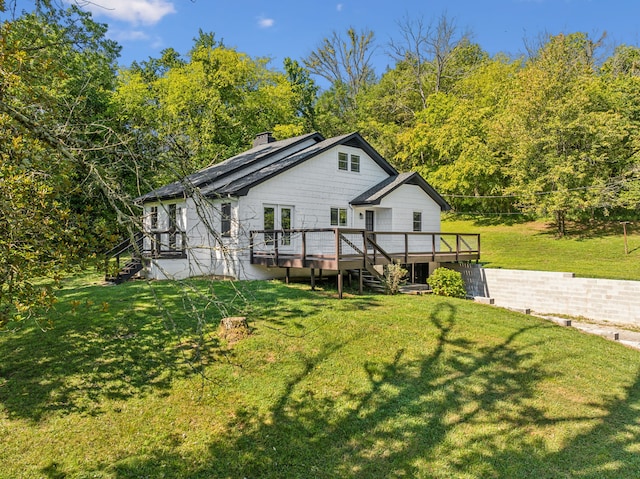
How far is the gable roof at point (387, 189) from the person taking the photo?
16984 millimetres

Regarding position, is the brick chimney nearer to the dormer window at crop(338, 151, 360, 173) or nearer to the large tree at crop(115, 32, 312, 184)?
the large tree at crop(115, 32, 312, 184)

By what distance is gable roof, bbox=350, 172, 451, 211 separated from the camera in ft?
55.7

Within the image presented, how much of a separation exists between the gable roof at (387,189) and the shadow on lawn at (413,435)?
428 inches

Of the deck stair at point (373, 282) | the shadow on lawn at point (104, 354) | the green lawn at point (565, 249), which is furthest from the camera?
the green lawn at point (565, 249)

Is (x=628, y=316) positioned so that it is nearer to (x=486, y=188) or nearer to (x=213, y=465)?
(x=213, y=465)

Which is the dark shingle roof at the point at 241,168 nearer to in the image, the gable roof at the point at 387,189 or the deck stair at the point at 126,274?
the deck stair at the point at 126,274

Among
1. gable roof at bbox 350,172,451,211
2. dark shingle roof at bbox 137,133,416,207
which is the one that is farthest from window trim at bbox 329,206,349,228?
dark shingle roof at bbox 137,133,416,207

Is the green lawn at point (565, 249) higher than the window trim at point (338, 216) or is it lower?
lower

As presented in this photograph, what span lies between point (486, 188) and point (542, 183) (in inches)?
276

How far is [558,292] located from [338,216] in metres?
8.58

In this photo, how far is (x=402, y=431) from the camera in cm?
511

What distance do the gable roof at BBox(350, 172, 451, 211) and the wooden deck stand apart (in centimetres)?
164

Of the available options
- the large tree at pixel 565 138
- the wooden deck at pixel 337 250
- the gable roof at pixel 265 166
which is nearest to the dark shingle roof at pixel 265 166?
the gable roof at pixel 265 166

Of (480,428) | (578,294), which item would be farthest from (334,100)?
(480,428)
